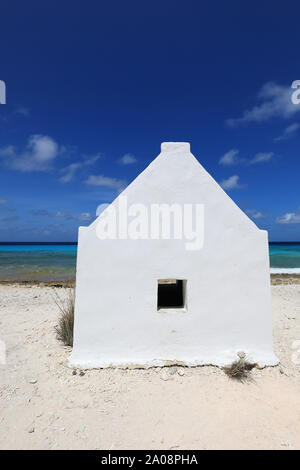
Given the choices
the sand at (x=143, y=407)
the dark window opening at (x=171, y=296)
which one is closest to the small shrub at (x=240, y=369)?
the sand at (x=143, y=407)

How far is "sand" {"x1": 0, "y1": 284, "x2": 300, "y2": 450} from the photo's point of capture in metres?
3.50

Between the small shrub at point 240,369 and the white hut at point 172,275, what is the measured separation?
0.55ft

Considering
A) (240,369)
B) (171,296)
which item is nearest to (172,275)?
(240,369)

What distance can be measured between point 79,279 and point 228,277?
3.04 meters

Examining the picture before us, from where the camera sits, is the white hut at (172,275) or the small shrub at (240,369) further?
the white hut at (172,275)

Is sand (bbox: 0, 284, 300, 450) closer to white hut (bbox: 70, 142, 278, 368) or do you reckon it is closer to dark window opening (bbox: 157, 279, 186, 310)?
white hut (bbox: 70, 142, 278, 368)

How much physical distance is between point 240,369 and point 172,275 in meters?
2.29

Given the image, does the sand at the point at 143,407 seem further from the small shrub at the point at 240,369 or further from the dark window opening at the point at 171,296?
the dark window opening at the point at 171,296

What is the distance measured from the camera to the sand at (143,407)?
350cm

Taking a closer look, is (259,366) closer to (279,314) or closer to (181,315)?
(181,315)

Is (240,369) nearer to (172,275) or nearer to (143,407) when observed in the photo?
(143,407)

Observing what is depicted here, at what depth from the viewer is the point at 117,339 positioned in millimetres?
4918

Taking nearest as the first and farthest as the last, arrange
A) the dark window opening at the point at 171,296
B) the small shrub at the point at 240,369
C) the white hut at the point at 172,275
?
the small shrub at the point at 240,369, the white hut at the point at 172,275, the dark window opening at the point at 171,296

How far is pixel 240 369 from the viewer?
15.9ft
